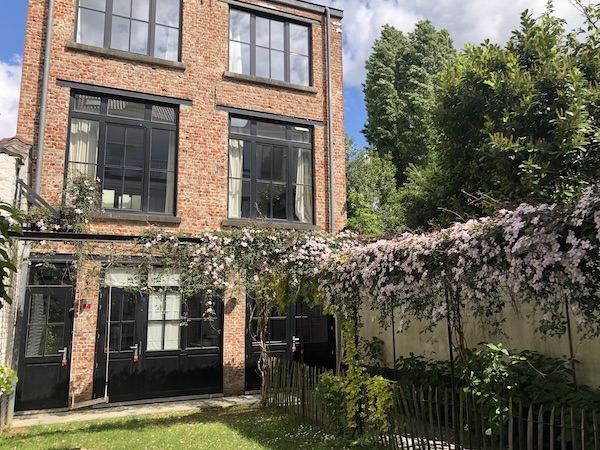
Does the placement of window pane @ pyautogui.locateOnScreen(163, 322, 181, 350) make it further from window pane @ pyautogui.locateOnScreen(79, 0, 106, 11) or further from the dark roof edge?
the dark roof edge

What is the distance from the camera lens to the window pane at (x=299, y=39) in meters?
12.6

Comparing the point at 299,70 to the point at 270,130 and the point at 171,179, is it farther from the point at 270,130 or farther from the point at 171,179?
the point at 171,179

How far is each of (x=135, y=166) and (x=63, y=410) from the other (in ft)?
16.6

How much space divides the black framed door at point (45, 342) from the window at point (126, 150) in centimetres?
190

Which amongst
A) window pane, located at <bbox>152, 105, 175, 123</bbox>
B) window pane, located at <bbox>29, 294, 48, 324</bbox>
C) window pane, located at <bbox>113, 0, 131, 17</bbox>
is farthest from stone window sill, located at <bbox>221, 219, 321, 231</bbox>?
window pane, located at <bbox>113, 0, 131, 17</bbox>

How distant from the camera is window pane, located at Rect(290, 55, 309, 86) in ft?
40.7

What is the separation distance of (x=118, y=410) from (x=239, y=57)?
8.37 m

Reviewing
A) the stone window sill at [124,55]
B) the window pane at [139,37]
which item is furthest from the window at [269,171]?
the window pane at [139,37]

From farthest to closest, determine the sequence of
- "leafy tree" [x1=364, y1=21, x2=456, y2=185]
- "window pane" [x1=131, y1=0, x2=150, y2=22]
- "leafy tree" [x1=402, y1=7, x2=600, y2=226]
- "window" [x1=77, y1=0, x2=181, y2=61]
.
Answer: "leafy tree" [x1=364, y1=21, x2=456, y2=185] → "window pane" [x1=131, y1=0, x2=150, y2=22] → "window" [x1=77, y1=0, x2=181, y2=61] → "leafy tree" [x1=402, y1=7, x2=600, y2=226]

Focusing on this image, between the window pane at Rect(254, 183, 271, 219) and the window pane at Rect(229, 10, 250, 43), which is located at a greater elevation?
the window pane at Rect(229, 10, 250, 43)

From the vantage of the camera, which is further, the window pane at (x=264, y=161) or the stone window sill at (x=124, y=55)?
the window pane at (x=264, y=161)

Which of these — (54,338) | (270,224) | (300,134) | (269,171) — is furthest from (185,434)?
(300,134)

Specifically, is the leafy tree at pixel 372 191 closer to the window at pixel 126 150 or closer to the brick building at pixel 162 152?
the brick building at pixel 162 152

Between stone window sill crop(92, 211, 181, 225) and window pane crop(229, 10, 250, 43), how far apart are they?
15.9ft
